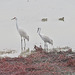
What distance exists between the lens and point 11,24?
2962 cm

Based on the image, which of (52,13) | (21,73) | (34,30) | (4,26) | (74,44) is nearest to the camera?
(21,73)

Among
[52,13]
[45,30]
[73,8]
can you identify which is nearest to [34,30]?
[45,30]

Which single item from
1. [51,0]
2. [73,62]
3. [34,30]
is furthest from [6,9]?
[73,62]

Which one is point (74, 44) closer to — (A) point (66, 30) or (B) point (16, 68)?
(A) point (66, 30)

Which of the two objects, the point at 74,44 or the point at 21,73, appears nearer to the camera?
the point at 21,73

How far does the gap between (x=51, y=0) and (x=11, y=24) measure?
9.48 m

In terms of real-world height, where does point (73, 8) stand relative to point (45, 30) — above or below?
above

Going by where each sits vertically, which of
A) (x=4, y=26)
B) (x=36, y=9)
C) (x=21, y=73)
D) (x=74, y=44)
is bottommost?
(x=21, y=73)

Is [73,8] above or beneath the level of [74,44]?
above

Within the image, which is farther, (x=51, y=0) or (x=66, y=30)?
(x=51, y=0)

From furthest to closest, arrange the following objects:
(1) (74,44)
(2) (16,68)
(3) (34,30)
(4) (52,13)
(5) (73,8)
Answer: (5) (73,8), (4) (52,13), (3) (34,30), (1) (74,44), (2) (16,68)

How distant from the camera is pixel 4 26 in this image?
2886 cm

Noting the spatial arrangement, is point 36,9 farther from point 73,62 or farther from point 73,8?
point 73,62

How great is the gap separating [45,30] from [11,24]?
3.82m
